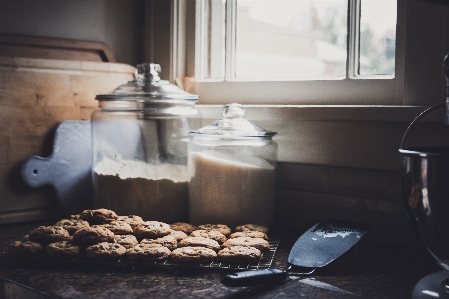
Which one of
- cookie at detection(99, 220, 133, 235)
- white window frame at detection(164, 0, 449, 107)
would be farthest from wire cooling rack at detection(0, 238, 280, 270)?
white window frame at detection(164, 0, 449, 107)

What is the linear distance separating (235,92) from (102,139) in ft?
1.22

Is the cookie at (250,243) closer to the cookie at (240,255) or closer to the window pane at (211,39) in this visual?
the cookie at (240,255)

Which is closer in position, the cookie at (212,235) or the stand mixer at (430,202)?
the stand mixer at (430,202)

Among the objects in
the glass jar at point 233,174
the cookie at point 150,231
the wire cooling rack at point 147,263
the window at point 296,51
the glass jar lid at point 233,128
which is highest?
the window at point 296,51

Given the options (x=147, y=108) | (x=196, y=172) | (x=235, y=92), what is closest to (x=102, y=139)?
(x=147, y=108)

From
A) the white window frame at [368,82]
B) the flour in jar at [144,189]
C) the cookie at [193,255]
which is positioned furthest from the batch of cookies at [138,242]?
the white window frame at [368,82]

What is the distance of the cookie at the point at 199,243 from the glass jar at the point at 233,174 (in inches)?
7.4

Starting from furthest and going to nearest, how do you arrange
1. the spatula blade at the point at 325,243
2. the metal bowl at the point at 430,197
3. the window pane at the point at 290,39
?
the window pane at the point at 290,39, the spatula blade at the point at 325,243, the metal bowl at the point at 430,197

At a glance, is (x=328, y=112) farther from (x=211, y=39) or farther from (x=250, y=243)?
(x=211, y=39)

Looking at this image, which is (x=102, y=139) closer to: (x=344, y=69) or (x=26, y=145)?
(x=26, y=145)

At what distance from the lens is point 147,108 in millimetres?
1276

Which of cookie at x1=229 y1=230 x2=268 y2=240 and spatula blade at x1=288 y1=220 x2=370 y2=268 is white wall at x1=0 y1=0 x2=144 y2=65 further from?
spatula blade at x1=288 y1=220 x2=370 y2=268

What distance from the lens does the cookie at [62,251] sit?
0.95 metres

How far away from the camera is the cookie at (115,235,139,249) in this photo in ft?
3.29
